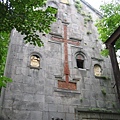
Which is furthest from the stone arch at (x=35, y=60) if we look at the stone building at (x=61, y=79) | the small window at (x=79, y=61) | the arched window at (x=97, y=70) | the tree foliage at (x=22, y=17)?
the tree foliage at (x=22, y=17)

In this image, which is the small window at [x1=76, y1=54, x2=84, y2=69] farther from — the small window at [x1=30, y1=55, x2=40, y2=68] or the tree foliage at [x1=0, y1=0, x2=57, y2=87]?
the tree foliage at [x1=0, y1=0, x2=57, y2=87]

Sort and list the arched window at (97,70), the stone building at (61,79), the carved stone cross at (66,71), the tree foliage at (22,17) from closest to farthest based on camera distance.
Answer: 1. the tree foliage at (22,17)
2. the stone building at (61,79)
3. the carved stone cross at (66,71)
4. the arched window at (97,70)

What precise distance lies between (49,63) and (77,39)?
2925 millimetres

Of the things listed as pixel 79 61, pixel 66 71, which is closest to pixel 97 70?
pixel 79 61

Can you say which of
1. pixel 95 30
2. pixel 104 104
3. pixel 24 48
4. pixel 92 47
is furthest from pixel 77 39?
pixel 104 104

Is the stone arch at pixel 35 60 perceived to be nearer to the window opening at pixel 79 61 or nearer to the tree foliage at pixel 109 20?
Result: the window opening at pixel 79 61

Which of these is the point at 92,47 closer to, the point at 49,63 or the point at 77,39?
the point at 77,39

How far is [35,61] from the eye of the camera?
9844 mm

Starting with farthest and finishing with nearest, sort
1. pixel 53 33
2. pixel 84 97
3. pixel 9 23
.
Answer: pixel 53 33 → pixel 84 97 → pixel 9 23

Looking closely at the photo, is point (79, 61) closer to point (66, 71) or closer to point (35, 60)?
point (66, 71)

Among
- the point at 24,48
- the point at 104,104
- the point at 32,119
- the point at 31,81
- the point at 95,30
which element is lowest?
the point at 32,119

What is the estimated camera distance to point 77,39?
463 inches

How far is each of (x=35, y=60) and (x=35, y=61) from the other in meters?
0.08

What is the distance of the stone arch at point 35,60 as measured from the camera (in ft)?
31.6
